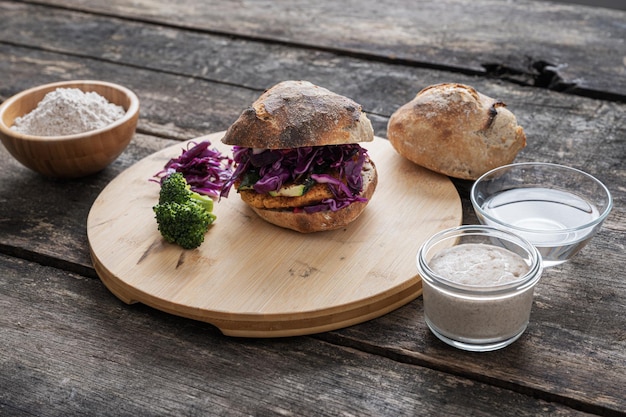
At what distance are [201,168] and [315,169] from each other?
612 millimetres

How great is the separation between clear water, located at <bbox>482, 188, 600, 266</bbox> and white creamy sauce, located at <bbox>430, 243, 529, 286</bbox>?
0.61 feet

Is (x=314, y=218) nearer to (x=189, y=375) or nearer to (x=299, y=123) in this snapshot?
(x=299, y=123)

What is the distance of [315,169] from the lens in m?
3.10

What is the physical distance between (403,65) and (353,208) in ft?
6.04

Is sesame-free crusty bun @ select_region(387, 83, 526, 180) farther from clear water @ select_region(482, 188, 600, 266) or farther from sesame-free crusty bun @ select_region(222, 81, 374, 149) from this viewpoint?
sesame-free crusty bun @ select_region(222, 81, 374, 149)

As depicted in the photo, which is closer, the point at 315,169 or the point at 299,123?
the point at 299,123

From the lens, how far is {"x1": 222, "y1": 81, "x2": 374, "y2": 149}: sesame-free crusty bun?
2957 mm

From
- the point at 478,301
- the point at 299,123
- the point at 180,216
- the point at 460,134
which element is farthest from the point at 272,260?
the point at 460,134

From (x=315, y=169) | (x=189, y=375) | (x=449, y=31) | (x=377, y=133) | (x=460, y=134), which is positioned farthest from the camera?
(x=449, y=31)

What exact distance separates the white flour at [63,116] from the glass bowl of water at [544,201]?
1.75m

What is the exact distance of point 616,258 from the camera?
2.96 m

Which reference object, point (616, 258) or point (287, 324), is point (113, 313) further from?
point (616, 258)

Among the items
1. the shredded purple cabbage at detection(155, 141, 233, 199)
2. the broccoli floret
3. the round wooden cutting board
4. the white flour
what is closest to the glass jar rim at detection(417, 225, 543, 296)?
the round wooden cutting board

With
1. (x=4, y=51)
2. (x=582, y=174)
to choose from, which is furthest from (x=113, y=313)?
(x=4, y=51)
